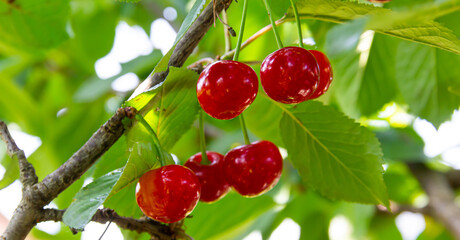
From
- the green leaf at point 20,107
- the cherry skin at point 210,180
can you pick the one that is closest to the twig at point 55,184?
the cherry skin at point 210,180

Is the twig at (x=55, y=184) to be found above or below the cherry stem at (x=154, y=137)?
above

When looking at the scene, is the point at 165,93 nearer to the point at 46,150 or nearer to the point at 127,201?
the point at 127,201

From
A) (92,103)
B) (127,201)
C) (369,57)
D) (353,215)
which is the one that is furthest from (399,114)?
(127,201)

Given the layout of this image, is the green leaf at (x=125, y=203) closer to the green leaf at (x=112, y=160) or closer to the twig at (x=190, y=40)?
the green leaf at (x=112, y=160)

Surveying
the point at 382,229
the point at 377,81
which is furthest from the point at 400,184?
the point at 377,81

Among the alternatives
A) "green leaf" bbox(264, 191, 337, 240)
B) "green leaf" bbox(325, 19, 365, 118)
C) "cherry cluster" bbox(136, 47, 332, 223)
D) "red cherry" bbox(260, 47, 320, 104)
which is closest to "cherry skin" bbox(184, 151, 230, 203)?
"cherry cluster" bbox(136, 47, 332, 223)

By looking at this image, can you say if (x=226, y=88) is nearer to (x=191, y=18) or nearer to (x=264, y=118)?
(x=191, y=18)
